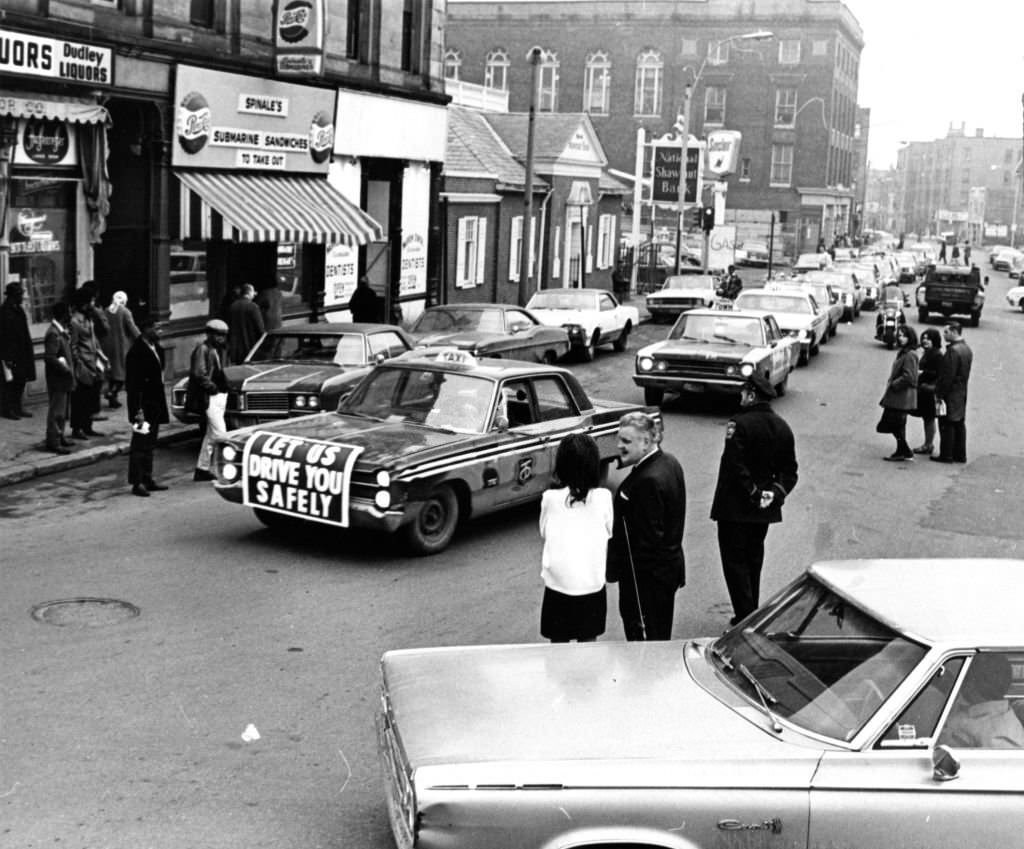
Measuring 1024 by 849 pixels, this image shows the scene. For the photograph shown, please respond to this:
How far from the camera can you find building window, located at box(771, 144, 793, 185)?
8312 cm

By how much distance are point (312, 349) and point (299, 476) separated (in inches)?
246

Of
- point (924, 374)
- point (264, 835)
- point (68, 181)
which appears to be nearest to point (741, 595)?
point (264, 835)

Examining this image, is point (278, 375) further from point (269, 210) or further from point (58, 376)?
point (269, 210)

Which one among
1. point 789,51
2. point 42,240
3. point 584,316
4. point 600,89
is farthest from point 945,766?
point 600,89

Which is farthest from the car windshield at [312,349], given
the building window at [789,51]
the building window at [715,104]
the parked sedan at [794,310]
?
the building window at [789,51]

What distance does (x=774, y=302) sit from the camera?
2917 centimetres

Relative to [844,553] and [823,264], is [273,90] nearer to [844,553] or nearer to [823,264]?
[844,553]

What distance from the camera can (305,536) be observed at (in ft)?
37.3

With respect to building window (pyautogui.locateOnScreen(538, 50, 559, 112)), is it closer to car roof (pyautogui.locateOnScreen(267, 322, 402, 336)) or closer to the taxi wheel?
car roof (pyautogui.locateOnScreen(267, 322, 402, 336))

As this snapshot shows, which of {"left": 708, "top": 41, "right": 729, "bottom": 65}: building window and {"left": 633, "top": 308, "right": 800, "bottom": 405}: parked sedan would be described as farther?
{"left": 708, "top": 41, "right": 729, "bottom": 65}: building window

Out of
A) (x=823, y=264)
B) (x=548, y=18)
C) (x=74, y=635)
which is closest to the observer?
(x=74, y=635)

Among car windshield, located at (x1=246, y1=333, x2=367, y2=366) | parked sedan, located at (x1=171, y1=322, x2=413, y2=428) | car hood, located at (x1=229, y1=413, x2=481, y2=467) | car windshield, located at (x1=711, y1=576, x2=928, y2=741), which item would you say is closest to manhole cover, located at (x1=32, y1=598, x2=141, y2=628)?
car hood, located at (x1=229, y1=413, x2=481, y2=467)

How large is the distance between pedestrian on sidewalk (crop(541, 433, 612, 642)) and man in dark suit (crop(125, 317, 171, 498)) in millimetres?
6744

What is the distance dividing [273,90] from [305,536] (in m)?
13.7
